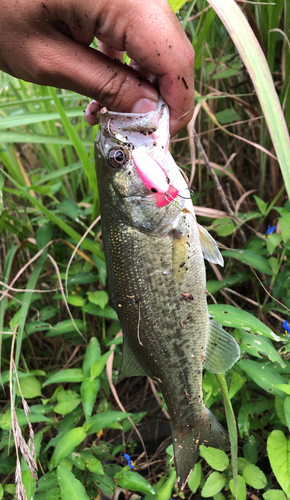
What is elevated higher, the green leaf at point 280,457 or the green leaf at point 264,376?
the green leaf at point 264,376

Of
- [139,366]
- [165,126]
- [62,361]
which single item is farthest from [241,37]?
[62,361]

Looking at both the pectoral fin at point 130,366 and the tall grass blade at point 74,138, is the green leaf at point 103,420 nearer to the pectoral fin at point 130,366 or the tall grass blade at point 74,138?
the pectoral fin at point 130,366

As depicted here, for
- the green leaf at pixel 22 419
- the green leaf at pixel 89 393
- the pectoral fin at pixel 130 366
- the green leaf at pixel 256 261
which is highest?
the green leaf at pixel 256 261

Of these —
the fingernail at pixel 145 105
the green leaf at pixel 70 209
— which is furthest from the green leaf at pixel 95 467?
the fingernail at pixel 145 105

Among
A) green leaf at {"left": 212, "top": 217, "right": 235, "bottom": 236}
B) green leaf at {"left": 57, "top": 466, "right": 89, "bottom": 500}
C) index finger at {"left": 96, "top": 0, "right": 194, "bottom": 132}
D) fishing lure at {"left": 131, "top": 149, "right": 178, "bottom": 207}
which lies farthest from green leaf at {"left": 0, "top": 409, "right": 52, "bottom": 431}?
index finger at {"left": 96, "top": 0, "right": 194, "bottom": 132}

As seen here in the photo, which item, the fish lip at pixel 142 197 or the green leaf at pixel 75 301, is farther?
the green leaf at pixel 75 301

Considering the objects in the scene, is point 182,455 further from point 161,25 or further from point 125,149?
point 161,25
